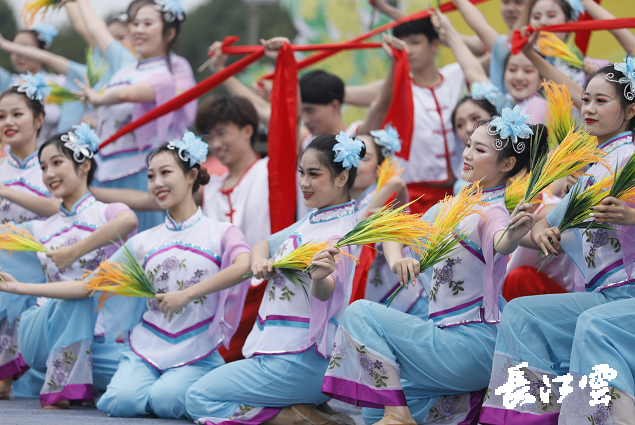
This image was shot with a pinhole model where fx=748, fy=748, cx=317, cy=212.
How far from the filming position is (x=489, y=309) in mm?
3158

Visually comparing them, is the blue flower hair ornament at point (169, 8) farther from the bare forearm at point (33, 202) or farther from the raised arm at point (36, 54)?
the bare forearm at point (33, 202)

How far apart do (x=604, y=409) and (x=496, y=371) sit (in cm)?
42

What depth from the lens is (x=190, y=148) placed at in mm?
4004

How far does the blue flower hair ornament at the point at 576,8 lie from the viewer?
4324 mm

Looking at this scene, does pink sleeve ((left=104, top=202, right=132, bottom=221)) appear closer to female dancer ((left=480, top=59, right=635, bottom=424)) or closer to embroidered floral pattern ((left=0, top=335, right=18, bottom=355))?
embroidered floral pattern ((left=0, top=335, right=18, bottom=355))

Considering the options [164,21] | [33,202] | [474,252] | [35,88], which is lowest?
[474,252]

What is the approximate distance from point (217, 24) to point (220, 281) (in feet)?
76.2

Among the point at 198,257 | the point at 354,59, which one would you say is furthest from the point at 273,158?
the point at 354,59

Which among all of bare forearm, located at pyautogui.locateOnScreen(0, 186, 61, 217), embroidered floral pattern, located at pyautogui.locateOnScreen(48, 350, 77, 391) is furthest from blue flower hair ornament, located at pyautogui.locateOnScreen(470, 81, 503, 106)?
embroidered floral pattern, located at pyautogui.locateOnScreen(48, 350, 77, 391)

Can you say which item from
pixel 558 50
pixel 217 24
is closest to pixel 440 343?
pixel 558 50

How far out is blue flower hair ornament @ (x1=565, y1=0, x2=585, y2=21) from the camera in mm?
4324

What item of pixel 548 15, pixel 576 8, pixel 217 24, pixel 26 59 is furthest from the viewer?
pixel 217 24

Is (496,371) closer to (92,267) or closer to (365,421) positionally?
(365,421)

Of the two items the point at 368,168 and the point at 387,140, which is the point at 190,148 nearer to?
the point at 368,168
